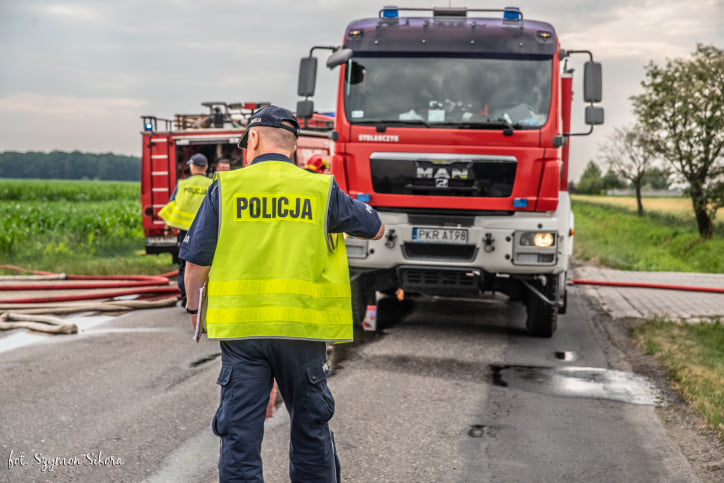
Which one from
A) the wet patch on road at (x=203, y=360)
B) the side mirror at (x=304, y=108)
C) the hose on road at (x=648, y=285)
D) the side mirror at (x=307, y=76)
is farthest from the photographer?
the hose on road at (x=648, y=285)

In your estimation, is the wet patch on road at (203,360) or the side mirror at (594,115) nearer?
the wet patch on road at (203,360)

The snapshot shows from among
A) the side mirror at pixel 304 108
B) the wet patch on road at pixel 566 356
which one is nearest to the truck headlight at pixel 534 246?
the wet patch on road at pixel 566 356

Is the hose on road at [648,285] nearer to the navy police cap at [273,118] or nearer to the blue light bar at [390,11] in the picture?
the blue light bar at [390,11]

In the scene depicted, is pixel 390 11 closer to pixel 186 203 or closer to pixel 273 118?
pixel 186 203

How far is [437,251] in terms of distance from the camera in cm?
831

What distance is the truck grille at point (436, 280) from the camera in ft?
27.4

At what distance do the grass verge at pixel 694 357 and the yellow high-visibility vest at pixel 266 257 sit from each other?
322cm

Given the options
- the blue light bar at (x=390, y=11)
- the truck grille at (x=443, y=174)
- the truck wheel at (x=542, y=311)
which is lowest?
the truck wheel at (x=542, y=311)

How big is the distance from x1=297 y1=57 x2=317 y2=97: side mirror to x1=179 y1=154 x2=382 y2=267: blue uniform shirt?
18.2 feet

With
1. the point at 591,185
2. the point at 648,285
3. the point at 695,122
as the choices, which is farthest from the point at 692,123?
the point at 591,185

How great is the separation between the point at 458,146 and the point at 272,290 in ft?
17.1

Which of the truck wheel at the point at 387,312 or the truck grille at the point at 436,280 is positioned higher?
the truck grille at the point at 436,280

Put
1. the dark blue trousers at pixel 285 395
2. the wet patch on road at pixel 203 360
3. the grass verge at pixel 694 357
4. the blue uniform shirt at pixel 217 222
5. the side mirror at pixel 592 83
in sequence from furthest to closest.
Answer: the side mirror at pixel 592 83
the wet patch on road at pixel 203 360
the grass verge at pixel 694 357
the blue uniform shirt at pixel 217 222
the dark blue trousers at pixel 285 395

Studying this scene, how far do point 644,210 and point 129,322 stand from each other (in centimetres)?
4527
